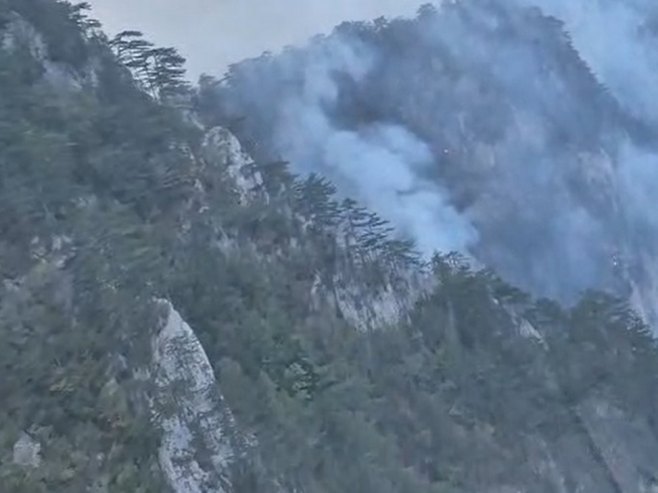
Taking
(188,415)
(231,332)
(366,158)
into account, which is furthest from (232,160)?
(366,158)

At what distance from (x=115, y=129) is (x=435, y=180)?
38445 mm

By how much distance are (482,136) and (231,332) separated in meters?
48.1

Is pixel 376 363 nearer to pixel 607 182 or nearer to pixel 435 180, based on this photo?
pixel 435 180

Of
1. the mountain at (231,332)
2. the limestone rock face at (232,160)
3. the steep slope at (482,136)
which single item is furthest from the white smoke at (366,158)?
the limestone rock face at (232,160)

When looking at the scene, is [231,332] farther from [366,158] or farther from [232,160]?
[366,158]

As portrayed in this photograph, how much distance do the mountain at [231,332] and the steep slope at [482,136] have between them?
12.2 m

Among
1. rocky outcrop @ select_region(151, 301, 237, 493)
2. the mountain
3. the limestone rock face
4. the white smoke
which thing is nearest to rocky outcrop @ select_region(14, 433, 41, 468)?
the mountain

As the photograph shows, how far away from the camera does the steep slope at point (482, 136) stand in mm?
67625

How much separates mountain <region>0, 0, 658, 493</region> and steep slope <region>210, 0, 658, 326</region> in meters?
12.2

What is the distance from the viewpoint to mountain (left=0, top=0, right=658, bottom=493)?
76.1 ft

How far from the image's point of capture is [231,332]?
29.1 meters

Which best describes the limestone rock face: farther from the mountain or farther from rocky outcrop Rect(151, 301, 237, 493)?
rocky outcrop Rect(151, 301, 237, 493)

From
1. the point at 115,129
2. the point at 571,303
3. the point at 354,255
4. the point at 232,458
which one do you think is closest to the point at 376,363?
the point at 354,255

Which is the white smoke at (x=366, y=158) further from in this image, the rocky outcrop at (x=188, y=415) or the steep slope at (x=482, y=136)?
the rocky outcrop at (x=188, y=415)
